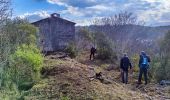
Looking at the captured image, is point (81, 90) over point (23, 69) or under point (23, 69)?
under

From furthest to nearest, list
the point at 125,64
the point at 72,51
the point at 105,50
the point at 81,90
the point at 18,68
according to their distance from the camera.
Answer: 1. the point at 72,51
2. the point at 105,50
3. the point at 125,64
4. the point at 18,68
5. the point at 81,90

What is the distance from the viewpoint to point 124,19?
54688 millimetres

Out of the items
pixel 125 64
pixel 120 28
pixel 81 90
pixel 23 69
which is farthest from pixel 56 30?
pixel 81 90

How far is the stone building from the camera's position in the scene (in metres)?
59.3

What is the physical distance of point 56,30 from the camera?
62.0 metres

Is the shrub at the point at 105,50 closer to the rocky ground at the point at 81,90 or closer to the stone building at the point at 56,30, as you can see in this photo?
the stone building at the point at 56,30

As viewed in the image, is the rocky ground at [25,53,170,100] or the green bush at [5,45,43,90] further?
the green bush at [5,45,43,90]

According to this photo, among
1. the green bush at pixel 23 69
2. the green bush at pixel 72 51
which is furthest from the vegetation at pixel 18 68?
the green bush at pixel 72 51

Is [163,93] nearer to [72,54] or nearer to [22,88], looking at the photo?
[22,88]

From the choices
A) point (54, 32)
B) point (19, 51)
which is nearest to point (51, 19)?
point (54, 32)

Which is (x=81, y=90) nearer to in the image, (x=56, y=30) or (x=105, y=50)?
(x=105, y=50)

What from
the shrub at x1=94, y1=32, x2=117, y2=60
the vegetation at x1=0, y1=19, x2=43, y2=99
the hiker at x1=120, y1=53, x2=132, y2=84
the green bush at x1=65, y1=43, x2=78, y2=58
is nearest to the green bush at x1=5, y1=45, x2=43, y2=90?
the vegetation at x1=0, y1=19, x2=43, y2=99

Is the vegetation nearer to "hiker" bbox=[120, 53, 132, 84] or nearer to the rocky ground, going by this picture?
the rocky ground

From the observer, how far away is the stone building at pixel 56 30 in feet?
195
